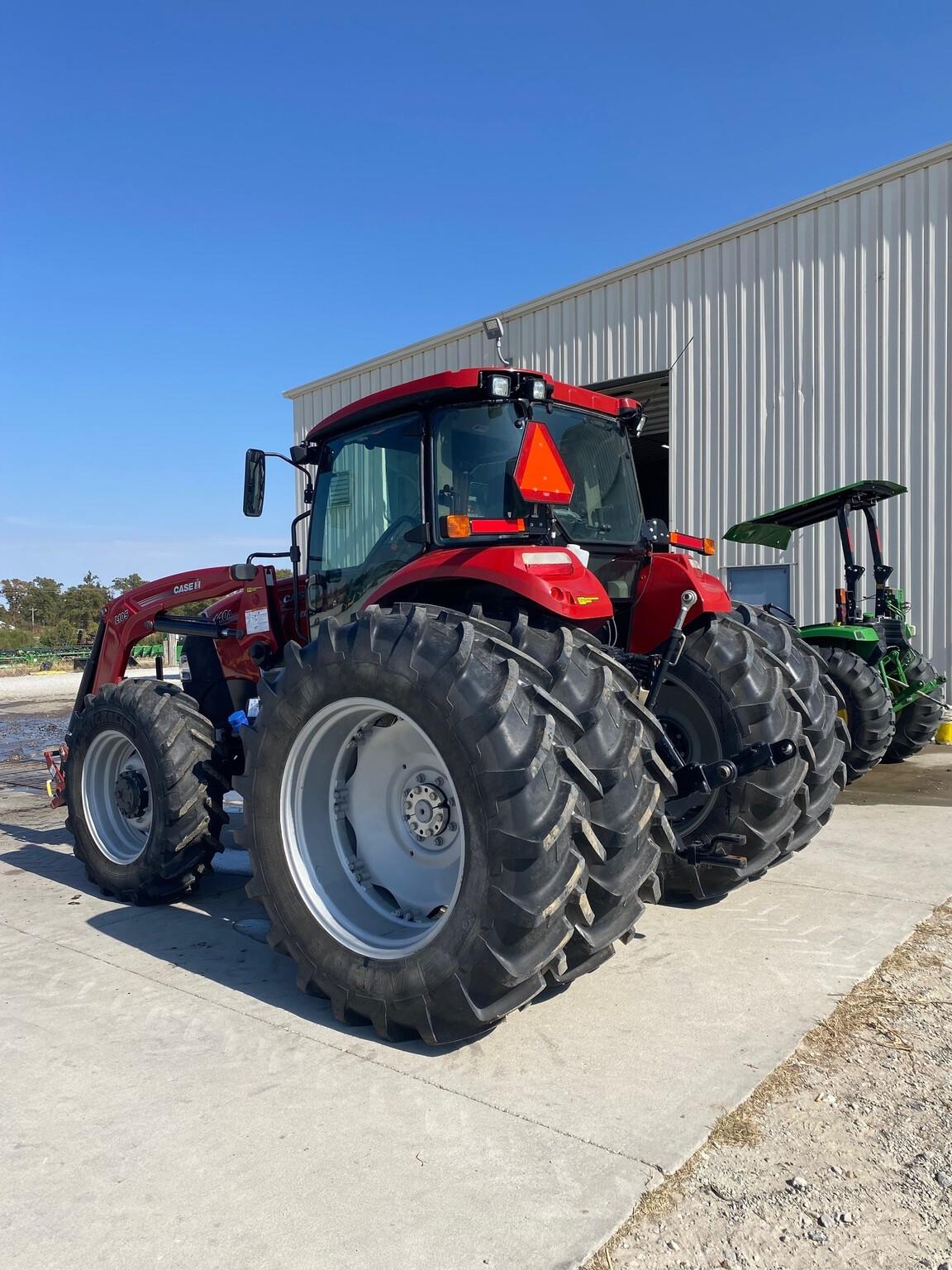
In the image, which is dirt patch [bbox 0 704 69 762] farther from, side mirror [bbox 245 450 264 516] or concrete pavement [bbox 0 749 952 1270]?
concrete pavement [bbox 0 749 952 1270]

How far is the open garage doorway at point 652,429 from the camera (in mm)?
13969

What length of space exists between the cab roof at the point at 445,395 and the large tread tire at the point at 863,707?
3.76 meters

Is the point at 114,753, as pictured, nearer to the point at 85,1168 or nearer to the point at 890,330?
the point at 85,1168

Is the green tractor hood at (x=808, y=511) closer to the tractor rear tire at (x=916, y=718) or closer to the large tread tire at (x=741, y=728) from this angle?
the tractor rear tire at (x=916, y=718)

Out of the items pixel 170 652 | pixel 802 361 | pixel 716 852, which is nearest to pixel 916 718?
pixel 802 361

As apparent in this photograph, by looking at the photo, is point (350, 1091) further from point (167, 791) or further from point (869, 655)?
point (869, 655)

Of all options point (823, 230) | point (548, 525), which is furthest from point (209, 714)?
point (823, 230)

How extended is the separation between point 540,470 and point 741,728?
1.45 meters

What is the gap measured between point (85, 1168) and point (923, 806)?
6.20 meters

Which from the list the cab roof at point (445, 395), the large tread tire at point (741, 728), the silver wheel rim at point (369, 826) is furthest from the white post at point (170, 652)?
the silver wheel rim at point (369, 826)

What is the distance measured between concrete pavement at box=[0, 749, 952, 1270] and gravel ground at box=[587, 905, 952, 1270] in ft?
0.25

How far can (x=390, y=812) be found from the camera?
11.9 feet

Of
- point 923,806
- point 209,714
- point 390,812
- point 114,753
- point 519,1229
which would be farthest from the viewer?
point 923,806

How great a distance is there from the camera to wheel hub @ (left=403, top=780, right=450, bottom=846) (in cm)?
336
